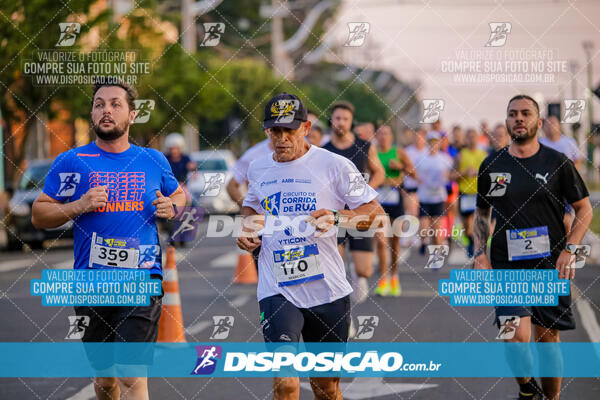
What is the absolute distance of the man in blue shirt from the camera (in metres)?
5.82

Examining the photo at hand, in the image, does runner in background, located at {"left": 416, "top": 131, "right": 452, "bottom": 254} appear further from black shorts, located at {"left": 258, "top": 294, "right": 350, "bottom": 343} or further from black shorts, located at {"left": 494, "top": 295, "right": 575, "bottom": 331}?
black shorts, located at {"left": 258, "top": 294, "right": 350, "bottom": 343}

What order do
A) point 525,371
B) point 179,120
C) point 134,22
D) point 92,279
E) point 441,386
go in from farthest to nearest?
1. point 179,120
2. point 134,22
3. point 441,386
4. point 525,371
5. point 92,279

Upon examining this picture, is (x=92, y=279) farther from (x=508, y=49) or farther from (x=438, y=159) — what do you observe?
(x=438, y=159)

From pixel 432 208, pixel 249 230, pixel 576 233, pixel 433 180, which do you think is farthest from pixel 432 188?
pixel 249 230

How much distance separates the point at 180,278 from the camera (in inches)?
639

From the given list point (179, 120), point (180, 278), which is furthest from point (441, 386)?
point (179, 120)

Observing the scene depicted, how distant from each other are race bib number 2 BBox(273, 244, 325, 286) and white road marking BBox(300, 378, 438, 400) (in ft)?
6.05

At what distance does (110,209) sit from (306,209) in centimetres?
117

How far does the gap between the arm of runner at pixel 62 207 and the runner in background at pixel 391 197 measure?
699 centimetres

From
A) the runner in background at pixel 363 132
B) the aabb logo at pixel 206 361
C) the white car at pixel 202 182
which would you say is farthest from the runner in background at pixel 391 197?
the white car at pixel 202 182

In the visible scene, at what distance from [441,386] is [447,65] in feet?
9.79

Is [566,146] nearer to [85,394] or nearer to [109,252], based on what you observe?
[85,394]

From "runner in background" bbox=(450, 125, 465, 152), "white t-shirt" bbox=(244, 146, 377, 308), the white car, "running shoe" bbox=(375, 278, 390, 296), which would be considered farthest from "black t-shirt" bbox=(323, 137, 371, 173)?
the white car

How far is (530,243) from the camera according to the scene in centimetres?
679
